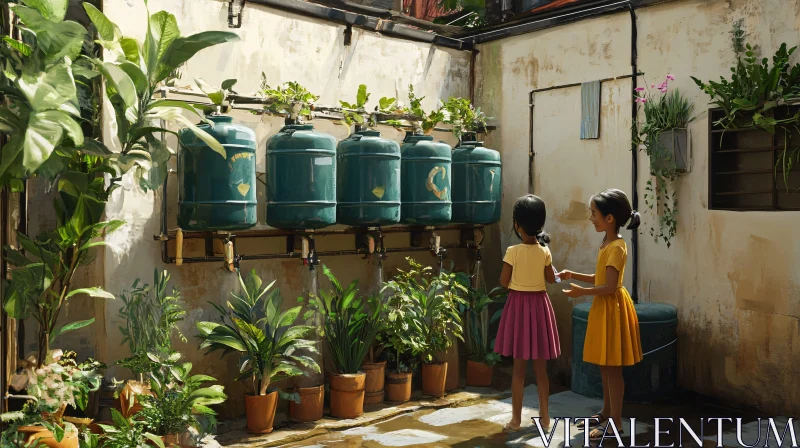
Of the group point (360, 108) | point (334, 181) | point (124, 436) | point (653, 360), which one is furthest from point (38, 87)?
point (653, 360)

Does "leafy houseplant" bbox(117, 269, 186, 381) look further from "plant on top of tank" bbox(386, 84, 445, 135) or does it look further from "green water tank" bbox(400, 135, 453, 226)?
"plant on top of tank" bbox(386, 84, 445, 135)

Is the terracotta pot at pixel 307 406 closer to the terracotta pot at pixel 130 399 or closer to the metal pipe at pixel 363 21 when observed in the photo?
the terracotta pot at pixel 130 399

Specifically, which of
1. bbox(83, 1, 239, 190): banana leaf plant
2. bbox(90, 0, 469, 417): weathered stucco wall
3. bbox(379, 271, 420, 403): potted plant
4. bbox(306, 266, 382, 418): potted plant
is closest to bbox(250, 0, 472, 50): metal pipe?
bbox(90, 0, 469, 417): weathered stucco wall

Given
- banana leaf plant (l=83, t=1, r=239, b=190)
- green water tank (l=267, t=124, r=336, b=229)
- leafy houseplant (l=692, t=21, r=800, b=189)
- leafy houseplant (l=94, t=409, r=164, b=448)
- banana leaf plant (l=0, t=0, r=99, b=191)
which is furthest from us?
green water tank (l=267, t=124, r=336, b=229)

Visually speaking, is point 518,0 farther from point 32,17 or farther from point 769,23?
point 32,17

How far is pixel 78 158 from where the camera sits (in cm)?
428

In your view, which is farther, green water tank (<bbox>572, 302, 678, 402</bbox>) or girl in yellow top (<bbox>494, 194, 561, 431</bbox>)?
green water tank (<bbox>572, 302, 678, 402</bbox>)

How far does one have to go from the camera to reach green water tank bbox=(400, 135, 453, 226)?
6.11 m

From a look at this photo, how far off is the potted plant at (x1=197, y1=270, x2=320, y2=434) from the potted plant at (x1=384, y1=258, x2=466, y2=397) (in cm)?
95

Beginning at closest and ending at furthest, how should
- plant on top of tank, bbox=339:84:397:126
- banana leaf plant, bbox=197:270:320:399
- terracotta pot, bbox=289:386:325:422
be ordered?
banana leaf plant, bbox=197:270:320:399 → terracotta pot, bbox=289:386:325:422 → plant on top of tank, bbox=339:84:397:126

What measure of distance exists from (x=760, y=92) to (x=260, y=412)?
3.97 metres

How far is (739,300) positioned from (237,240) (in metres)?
3.66

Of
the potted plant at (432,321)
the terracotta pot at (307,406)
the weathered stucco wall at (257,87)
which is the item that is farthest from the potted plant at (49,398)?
the potted plant at (432,321)

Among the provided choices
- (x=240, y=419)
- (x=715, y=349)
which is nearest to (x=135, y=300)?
(x=240, y=419)
